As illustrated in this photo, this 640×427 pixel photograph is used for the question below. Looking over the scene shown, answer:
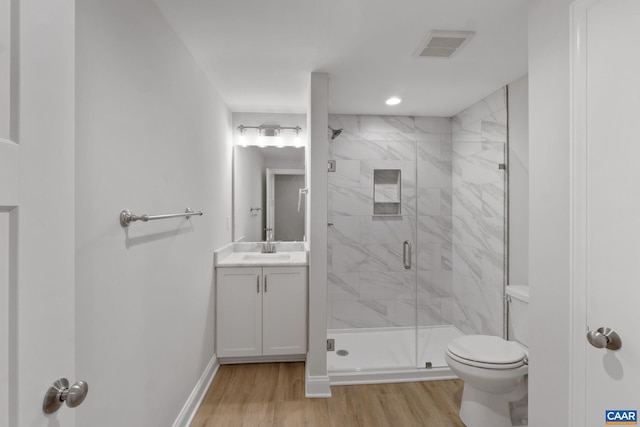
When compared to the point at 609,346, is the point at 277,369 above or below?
below

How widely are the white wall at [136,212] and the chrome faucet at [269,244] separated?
98 centimetres

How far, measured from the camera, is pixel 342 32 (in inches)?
69.5

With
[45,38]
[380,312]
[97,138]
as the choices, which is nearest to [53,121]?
[45,38]

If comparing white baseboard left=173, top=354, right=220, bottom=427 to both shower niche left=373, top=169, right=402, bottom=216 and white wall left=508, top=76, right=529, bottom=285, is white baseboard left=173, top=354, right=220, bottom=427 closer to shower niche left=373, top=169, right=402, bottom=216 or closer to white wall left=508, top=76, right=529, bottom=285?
shower niche left=373, top=169, right=402, bottom=216

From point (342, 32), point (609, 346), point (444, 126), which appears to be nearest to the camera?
point (609, 346)

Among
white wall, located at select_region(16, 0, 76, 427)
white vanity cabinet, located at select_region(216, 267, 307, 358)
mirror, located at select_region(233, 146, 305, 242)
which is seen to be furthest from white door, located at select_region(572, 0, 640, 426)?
mirror, located at select_region(233, 146, 305, 242)

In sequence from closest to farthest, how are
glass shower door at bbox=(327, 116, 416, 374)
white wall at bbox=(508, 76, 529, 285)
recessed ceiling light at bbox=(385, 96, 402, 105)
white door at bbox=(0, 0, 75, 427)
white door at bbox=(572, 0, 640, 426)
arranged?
1. white door at bbox=(0, 0, 75, 427)
2. white door at bbox=(572, 0, 640, 426)
3. white wall at bbox=(508, 76, 529, 285)
4. recessed ceiling light at bbox=(385, 96, 402, 105)
5. glass shower door at bbox=(327, 116, 416, 374)

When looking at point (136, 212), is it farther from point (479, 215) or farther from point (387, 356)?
point (479, 215)

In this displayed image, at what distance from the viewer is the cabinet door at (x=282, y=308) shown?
261 centimetres

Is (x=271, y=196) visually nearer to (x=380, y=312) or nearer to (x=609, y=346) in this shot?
(x=380, y=312)

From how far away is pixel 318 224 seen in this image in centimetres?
227

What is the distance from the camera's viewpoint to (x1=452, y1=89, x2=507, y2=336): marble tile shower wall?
8.59 feet

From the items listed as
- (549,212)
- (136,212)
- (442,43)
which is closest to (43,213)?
(136,212)

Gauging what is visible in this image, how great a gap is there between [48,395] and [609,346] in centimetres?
157
